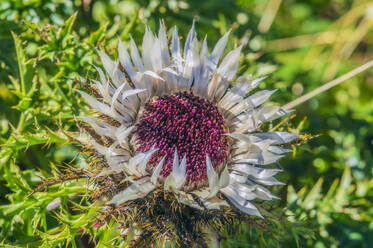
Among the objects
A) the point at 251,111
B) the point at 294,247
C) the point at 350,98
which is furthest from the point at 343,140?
the point at 251,111

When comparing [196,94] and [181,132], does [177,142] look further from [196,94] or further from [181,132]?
[196,94]

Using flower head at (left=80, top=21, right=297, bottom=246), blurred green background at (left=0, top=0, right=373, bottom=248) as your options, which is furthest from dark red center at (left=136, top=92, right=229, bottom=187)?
blurred green background at (left=0, top=0, right=373, bottom=248)

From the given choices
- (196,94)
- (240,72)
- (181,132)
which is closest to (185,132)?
(181,132)

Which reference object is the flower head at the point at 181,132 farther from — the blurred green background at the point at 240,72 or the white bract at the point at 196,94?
the blurred green background at the point at 240,72

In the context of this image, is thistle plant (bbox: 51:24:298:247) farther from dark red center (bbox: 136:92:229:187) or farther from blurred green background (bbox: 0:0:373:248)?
blurred green background (bbox: 0:0:373:248)

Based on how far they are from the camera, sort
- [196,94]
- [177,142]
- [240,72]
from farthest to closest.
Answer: [240,72], [196,94], [177,142]
